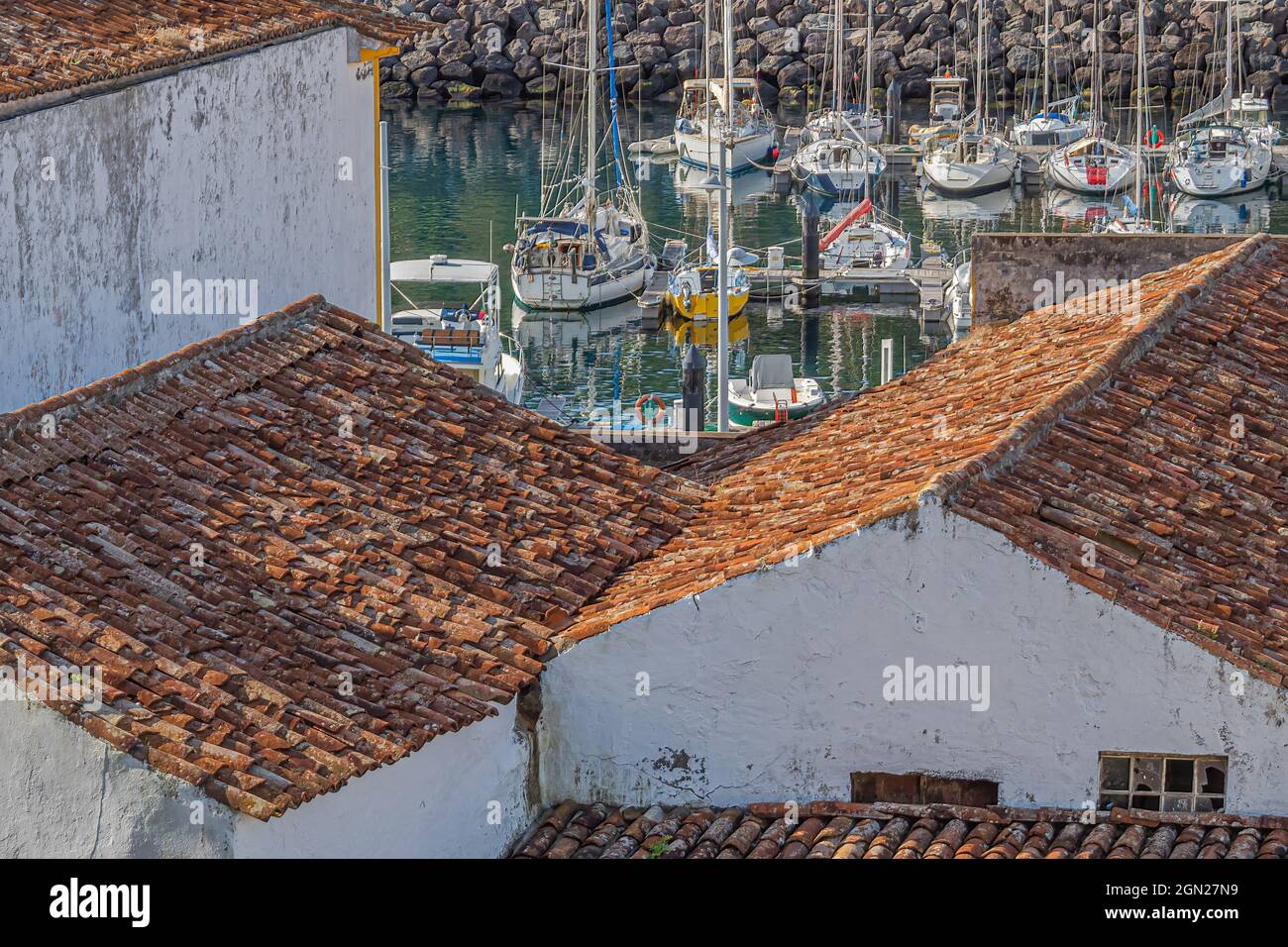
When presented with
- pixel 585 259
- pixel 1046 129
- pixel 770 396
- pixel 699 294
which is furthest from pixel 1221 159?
pixel 770 396

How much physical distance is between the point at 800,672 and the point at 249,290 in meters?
9.48

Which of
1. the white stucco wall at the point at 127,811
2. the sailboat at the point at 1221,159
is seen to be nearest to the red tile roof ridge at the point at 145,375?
the white stucco wall at the point at 127,811

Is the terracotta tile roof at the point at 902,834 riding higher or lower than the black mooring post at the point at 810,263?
lower

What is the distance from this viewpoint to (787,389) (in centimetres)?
3947

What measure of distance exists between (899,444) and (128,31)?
836 cm

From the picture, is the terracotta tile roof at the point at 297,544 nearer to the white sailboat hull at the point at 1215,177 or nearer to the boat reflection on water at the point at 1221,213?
the boat reflection on water at the point at 1221,213

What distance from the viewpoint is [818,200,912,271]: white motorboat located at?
5209cm

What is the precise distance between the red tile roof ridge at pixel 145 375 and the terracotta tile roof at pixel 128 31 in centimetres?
275

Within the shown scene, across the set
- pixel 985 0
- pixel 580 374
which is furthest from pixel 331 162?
pixel 985 0

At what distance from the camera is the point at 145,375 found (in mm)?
13797

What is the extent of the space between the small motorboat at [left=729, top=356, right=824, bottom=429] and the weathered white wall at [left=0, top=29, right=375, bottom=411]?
16767mm

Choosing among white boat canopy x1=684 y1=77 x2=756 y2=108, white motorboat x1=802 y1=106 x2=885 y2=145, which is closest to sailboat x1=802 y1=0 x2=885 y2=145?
white motorboat x1=802 y1=106 x2=885 y2=145

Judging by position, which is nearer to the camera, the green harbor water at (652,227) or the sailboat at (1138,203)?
the green harbor water at (652,227)

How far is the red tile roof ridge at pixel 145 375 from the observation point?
12.5m
